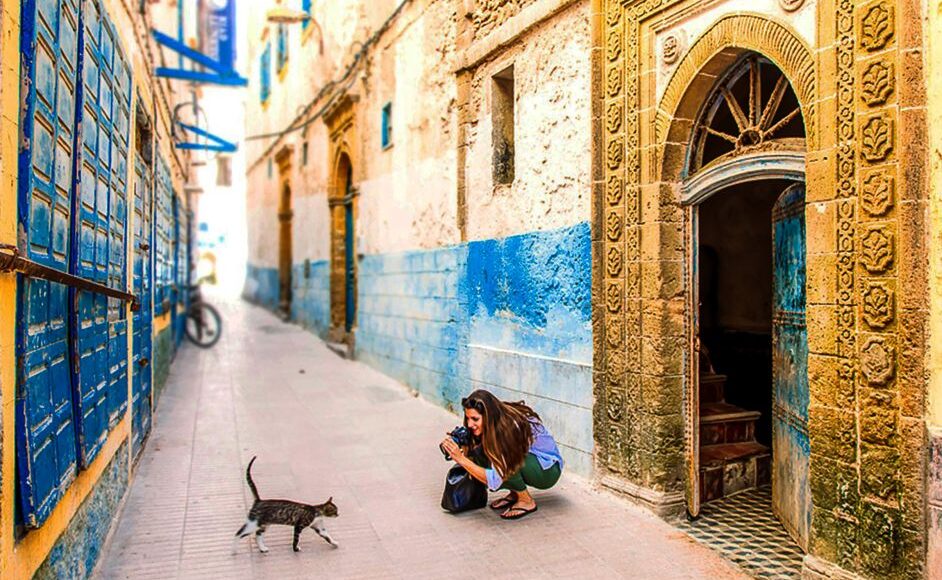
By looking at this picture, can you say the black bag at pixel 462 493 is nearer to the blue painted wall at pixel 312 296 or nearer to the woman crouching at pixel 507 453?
the woman crouching at pixel 507 453

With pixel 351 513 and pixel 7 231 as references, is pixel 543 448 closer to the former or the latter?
pixel 351 513

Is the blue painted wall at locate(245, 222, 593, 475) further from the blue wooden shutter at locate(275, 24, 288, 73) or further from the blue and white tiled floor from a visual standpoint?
the blue wooden shutter at locate(275, 24, 288, 73)

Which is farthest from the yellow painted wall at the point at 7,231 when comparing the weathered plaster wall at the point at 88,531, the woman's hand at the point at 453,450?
the woman's hand at the point at 453,450

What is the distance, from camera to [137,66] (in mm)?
6293

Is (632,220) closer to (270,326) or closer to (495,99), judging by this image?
(495,99)

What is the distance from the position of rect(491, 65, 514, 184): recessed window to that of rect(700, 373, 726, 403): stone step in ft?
8.44

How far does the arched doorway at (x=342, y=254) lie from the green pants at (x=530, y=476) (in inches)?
357

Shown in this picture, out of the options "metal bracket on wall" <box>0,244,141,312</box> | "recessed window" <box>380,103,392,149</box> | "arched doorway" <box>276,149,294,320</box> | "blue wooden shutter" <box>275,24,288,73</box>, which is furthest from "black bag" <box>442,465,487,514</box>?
"blue wooden shutter" <box>275,24,288,73</box>

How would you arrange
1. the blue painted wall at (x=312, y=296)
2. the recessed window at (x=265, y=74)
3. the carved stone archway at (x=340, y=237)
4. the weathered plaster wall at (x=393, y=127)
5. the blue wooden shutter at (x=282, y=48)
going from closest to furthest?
the weathered plaster wall at (x=393, y=127) → the carved stone archway at (x=340, y=237) → the blue painted wall at (x=312, y=296) → the blue wooden shutter at (x=282, y=48) → the recessed window at (x=265, y=74)

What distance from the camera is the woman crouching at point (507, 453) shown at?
490 centimetres

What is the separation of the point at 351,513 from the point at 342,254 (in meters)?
9.22

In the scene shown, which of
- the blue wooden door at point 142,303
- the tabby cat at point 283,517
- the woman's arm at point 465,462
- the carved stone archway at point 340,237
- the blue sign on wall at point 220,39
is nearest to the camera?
the tabby cat at point 283,517

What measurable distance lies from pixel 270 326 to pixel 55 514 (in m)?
15.2

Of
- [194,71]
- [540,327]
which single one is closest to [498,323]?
[540,327]
